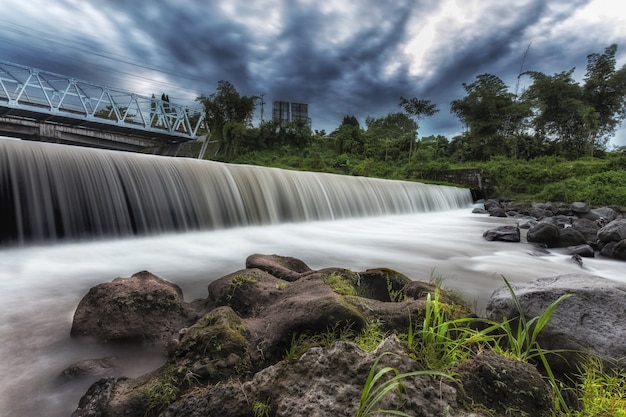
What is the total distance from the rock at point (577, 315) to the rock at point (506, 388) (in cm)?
63

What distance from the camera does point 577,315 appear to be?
78.8 inches

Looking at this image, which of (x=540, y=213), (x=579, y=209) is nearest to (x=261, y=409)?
(x=579, y=209)

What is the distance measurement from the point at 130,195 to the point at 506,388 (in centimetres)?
752

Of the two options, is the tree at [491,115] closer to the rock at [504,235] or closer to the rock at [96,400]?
the rock at [504,235]

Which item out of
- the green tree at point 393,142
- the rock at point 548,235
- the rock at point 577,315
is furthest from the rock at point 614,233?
the green tree at point 393,142

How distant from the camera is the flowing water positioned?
2014mm

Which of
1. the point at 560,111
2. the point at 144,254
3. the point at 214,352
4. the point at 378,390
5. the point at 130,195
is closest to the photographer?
the point at 378,390

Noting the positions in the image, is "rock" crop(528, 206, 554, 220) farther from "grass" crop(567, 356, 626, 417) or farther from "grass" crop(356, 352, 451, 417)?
"grass" crop(356, 352, 451, 417)

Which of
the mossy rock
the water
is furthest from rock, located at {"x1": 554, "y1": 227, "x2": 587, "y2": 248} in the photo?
the mossy rock

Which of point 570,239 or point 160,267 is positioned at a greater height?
point 570,239

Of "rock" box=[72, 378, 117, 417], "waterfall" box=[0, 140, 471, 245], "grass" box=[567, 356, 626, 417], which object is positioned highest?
"waterfall" box=[0, 140, 471, 245]

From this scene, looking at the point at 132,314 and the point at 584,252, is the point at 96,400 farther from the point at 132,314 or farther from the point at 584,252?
the point at 584,252

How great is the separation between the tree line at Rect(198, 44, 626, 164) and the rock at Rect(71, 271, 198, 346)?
3178cm

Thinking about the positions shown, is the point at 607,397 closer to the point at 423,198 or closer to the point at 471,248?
the point at 471,248
